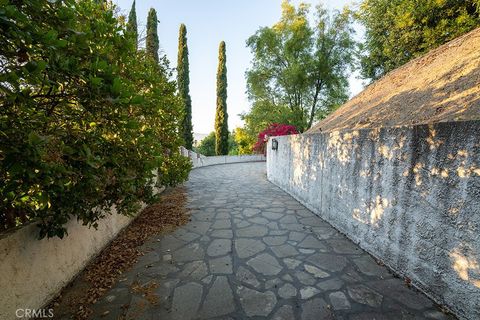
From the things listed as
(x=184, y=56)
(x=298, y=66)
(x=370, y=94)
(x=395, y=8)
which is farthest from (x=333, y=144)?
(x=184, y=56)

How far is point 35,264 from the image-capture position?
2572 mm

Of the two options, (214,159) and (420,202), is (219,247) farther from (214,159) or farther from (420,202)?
(214,159)

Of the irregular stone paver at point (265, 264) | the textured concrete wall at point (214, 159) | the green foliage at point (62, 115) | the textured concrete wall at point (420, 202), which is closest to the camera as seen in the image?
the green foliage at point (62, 115)

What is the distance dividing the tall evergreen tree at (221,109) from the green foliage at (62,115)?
66.8ft

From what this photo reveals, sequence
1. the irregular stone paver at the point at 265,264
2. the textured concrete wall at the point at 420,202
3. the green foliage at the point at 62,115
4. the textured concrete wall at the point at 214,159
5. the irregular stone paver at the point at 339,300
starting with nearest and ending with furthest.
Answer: the green foliage at the point at 62,115 < the textured concrete wall at the point at 420,202 < the irregular stone paver at the point at 339,300 < the irregular stone paver at the point at 265,264 < the textured concrete wall at the point at 214,159

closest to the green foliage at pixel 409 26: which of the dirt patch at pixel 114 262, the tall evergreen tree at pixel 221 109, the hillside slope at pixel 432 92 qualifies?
the hillside slope at pixel 432 92

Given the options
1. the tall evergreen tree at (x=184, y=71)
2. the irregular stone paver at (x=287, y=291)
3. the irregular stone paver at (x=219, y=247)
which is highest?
the tall evergreen tree at (x=184, y=71)

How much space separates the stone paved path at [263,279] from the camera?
2660 millimetres

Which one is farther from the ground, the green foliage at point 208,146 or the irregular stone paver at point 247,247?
the green foliage at point 208,146

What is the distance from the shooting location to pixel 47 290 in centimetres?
273

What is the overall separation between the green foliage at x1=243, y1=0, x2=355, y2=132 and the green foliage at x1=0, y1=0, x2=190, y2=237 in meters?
15.4

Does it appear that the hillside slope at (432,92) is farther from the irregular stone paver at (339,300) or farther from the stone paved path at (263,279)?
the irregular stone paver at (339,300)

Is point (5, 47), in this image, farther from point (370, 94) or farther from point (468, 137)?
point (370, 94)

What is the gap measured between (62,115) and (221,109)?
70.2ft
